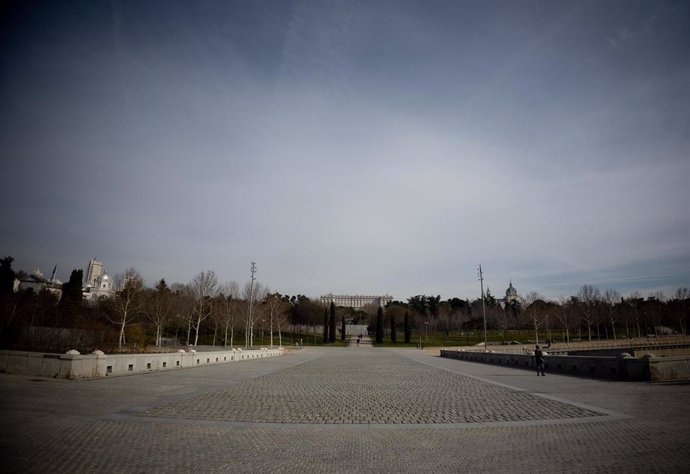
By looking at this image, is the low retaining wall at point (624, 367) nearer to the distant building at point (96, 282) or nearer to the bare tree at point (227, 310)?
the bare tree at point (227, 310)

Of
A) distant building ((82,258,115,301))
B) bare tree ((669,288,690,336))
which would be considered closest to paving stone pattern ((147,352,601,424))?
bare tree ((669,288,690,336))

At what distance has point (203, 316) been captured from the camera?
5803cm

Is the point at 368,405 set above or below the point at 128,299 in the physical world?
below

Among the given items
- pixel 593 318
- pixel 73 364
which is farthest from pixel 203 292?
pixel 593 318

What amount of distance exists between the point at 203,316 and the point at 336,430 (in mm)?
55978

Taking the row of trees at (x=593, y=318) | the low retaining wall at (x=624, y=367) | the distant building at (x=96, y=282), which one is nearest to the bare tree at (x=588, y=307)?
the row of trees at (x=593, y=318)

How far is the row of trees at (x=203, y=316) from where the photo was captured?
100.0ft

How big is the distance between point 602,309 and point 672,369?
64.6 meters

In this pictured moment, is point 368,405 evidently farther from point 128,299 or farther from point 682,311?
point 682,311

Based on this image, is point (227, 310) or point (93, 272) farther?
point (93, 272)

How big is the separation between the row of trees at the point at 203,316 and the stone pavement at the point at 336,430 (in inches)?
425

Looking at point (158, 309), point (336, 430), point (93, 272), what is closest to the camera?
point (336, 430)

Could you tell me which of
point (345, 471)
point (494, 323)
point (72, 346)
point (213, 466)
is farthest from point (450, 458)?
point (494, 323)

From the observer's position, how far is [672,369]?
14797mm
